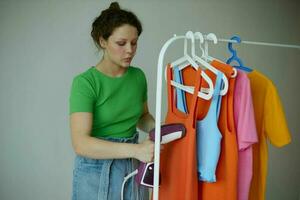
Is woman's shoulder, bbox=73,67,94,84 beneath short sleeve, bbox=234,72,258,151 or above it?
above

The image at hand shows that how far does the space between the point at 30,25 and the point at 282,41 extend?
1545mm

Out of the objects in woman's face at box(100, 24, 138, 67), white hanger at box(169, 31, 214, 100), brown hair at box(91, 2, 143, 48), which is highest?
brown hair at box(91, 2, 143, 48)

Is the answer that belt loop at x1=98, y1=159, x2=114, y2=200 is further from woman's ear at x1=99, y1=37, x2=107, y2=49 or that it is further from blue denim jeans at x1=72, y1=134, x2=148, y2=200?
woman's ear at x1=99, y1=37, x2=107, y2=49

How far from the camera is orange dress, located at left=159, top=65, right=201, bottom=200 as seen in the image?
1.00 metres

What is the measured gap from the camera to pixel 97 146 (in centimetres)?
109

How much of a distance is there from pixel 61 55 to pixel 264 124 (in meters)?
1.20

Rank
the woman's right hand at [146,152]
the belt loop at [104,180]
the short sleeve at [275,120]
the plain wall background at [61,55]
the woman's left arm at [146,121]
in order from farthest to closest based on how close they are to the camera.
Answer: the plain wall background at [61,55] → the woman's left arm at [146,121] → the belt loop at [104,180] → the short sleeve at [275,120] → the woman's right hand at [146,152]

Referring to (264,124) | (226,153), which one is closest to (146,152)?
(226,153)

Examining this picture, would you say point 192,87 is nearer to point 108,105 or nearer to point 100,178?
point 108,105

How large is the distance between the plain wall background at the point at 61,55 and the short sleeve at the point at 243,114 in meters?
1.02

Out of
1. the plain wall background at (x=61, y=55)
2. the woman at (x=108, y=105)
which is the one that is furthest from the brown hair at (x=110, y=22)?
the plain wall background at (x=61, y=55)

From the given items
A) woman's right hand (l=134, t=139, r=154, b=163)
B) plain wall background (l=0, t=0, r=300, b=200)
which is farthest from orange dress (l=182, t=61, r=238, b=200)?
plain wall background (l=0, t=0, r=300, b=200)

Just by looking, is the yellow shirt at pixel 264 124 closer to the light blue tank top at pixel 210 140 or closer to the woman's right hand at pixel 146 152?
the light blue tank top at pixel 210 140

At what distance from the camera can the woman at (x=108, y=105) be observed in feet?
3.89
